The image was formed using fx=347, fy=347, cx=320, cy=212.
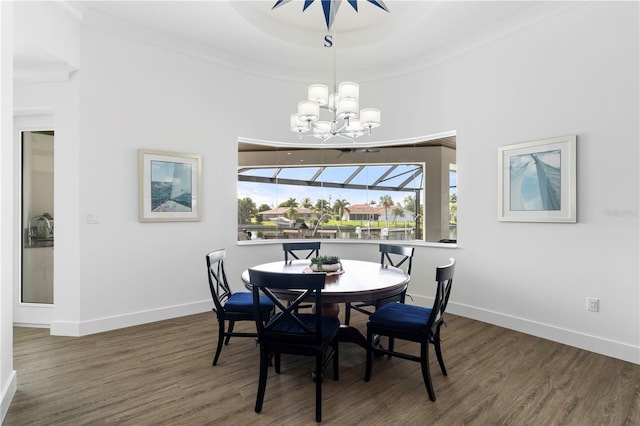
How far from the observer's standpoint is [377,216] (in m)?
5.30

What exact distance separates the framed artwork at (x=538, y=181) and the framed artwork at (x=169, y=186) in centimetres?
359

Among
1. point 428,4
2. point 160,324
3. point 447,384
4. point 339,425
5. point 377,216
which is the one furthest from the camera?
point 377,216

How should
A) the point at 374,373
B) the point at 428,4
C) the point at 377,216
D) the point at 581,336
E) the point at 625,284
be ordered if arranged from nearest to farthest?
the point at 374,373 → the point at 625,284 → the point at 581,336 → the point at 428,4 → the point at 377,216

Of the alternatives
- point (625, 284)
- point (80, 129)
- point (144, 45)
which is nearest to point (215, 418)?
point (80, 129)

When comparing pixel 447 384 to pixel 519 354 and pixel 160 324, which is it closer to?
pixel 519 354

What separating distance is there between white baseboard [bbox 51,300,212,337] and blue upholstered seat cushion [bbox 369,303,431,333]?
2606mm

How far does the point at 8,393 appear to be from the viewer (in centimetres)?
231

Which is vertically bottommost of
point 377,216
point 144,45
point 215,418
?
point 215,418

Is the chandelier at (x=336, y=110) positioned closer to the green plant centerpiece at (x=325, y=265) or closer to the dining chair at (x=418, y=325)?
the green plant centerpiece at (x=325, y=265)

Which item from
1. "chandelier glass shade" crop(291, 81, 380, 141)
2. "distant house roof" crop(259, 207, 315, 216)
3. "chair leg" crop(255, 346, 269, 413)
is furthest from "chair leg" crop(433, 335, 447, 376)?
"distant house roof" crop(259, 207, 315, 216)

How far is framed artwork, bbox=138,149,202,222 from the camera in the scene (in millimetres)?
3943

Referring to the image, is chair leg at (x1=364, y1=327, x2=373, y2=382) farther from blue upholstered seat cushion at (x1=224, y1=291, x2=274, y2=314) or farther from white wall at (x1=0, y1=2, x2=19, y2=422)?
white wall at (x1=0, y1=2, x2=19, y2=422)

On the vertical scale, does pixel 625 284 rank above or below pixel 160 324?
above

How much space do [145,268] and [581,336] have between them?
179 inches
